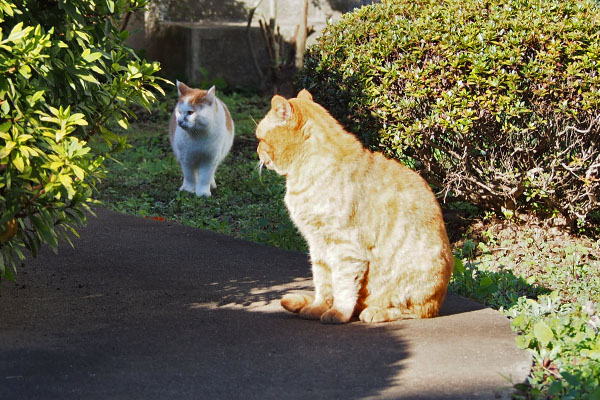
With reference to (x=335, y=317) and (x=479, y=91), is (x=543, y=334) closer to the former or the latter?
(x=335, y=317)

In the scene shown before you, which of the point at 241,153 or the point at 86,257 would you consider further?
the point at 241,153

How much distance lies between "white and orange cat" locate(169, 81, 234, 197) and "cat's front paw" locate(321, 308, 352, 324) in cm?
491

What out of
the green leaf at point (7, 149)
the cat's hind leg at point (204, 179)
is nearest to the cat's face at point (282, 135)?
the green leaf at point (7, 149)

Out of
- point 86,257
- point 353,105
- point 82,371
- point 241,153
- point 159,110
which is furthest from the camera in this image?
point 159,110

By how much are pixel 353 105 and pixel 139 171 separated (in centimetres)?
503

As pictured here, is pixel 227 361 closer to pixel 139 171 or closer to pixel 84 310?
pixel 84 310

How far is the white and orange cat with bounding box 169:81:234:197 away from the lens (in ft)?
30.5

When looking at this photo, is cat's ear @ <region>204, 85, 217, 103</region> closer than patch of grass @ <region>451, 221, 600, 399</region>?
No

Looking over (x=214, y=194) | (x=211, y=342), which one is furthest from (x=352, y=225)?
(x=214, y=194)

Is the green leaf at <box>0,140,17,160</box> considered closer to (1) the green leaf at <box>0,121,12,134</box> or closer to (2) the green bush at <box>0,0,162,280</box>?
(2) the green bush at <box>0,0,162,280</box>

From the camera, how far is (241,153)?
11703 mm

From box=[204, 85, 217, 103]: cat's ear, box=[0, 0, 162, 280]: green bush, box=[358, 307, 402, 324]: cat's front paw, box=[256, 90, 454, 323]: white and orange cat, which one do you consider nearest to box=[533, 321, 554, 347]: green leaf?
box=[256, 90, 454, 323]: white and orange cat

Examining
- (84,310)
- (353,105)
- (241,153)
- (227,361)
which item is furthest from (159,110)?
(227,361)

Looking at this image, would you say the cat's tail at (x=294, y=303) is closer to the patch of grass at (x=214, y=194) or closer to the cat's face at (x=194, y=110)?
the patch of grass at (x=214, y=194)
